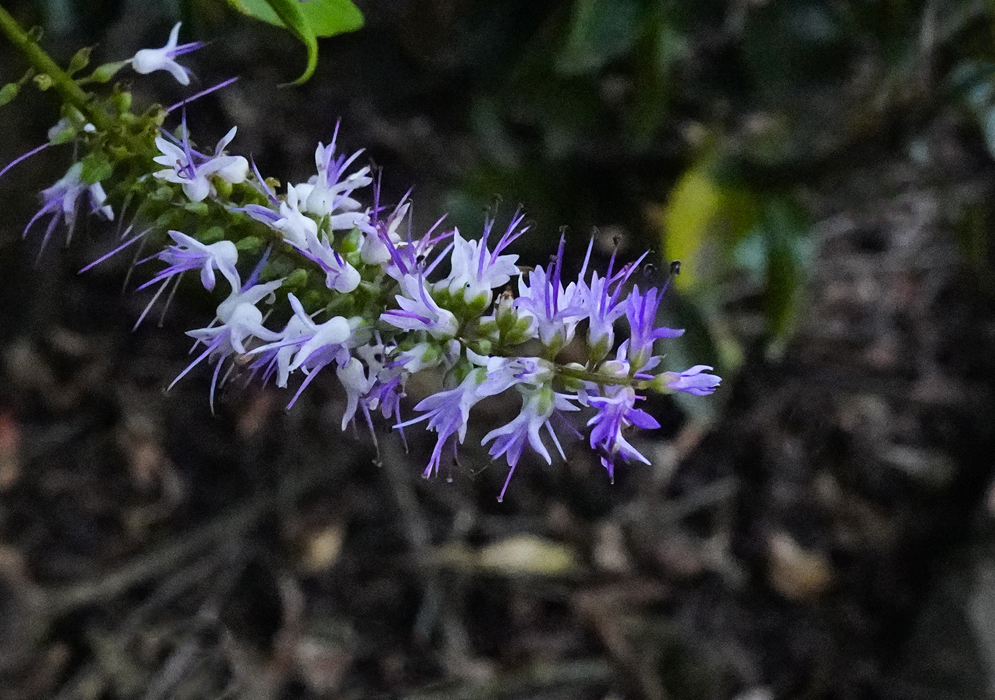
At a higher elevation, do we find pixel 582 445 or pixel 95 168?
pixel 95 168

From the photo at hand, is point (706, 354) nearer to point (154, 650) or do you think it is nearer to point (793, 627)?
point (793, 627)

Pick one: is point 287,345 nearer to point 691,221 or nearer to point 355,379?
point 355,379

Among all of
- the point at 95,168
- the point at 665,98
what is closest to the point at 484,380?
the point at 95,168

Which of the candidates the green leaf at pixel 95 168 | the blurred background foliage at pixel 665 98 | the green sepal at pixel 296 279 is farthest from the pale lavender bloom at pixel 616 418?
the blurred background foliage at pixel 665 98

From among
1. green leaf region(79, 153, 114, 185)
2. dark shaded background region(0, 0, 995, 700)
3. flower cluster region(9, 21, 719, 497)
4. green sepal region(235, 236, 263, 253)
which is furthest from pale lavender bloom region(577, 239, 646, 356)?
dark shaded background region(0, 0, 995, 700)

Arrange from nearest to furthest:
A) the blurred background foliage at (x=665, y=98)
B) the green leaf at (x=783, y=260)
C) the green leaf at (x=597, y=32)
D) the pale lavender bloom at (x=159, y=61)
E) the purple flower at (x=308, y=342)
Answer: the purple flower at (x=308, y=342), the pale lavender bloom at (x=159, y=61), the green leaf at (x=597, y=32), the blurred background foliage at (x=665, y=98), the green leaf at (x=783, y=260)

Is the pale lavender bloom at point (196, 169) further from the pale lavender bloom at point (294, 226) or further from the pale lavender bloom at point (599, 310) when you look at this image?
the pale lavender bloom at point (599, 310)

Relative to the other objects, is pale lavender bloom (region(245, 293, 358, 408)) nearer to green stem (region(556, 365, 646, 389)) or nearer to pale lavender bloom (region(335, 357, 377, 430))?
pale lavender bloom (region(335, 357, 377, 430))
